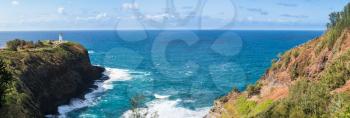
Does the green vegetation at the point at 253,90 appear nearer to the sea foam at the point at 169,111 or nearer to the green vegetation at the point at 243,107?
the green vegetation at the point at 243,107

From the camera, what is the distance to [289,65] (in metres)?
67.0

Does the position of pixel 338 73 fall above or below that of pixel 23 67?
above

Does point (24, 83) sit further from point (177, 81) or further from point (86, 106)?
point (177, 81)

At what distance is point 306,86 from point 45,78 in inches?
2206

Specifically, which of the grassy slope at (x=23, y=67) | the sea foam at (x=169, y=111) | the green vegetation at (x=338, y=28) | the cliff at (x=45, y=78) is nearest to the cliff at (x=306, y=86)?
the green vegetation at (x=338, y=28)

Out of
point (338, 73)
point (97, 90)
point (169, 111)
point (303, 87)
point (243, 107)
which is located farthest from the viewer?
point (97, 90)

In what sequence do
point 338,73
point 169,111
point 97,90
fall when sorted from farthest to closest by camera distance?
point 97,90 → point 169,111 → point 338,73

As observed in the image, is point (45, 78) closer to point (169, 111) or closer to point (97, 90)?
point (97, 90)

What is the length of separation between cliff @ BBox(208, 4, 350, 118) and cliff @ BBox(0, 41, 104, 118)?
2926cm

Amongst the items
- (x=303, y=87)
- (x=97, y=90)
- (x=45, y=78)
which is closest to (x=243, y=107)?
(x=303, y=87)

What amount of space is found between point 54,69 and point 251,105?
49857 mm

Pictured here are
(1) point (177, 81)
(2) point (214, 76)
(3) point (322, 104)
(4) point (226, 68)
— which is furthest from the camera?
(4) point (226, 68)

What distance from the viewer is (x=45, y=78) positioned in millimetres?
87125

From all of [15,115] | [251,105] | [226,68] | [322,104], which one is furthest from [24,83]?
[226,68]
